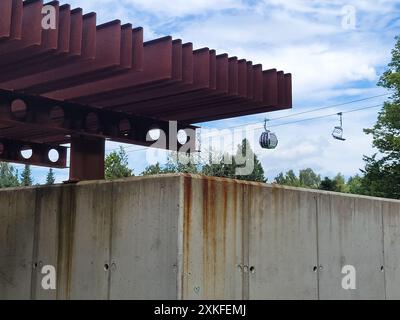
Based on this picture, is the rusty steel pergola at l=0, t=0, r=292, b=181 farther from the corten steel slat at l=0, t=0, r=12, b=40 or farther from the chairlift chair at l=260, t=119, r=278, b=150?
the chairlift chair at l=260, t=119, r=278, b=150

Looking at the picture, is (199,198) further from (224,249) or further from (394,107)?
(394,107)

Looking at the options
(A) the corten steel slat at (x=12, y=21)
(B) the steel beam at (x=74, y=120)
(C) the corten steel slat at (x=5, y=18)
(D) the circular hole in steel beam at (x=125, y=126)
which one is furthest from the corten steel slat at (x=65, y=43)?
(D) the circular hole in steel beam at (x=125, y=126)

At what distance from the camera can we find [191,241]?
6.10 meters

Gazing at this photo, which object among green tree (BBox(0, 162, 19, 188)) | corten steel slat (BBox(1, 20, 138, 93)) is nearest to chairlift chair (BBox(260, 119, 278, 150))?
corten steel slat (BBox(1, 20, 138, 93))

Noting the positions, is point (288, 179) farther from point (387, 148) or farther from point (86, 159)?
point (86, 159)

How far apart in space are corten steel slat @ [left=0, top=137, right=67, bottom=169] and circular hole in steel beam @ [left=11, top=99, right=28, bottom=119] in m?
2.73

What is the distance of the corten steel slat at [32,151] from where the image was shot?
442 inches

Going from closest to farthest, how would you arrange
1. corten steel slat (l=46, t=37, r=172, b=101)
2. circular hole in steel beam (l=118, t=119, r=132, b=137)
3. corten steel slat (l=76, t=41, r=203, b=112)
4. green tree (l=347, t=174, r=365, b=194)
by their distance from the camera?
corten steel slat (l=46, t=37, r=172, b=101)
corten steel slat (l=76, t=41, r=203, b=112)
circular hole in steel beam (l=118, t=119, r=132, b=137)
green tree (l=347, t=174, r=365, b=194)

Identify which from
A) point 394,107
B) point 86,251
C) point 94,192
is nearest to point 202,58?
point 94,192

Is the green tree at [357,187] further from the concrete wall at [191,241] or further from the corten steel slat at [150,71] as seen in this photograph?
the corten steel slat at [150,71]

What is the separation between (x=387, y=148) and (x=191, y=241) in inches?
1025

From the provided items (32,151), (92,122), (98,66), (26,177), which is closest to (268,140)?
(32,151)

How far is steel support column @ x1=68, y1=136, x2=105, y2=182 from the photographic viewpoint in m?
8.80
